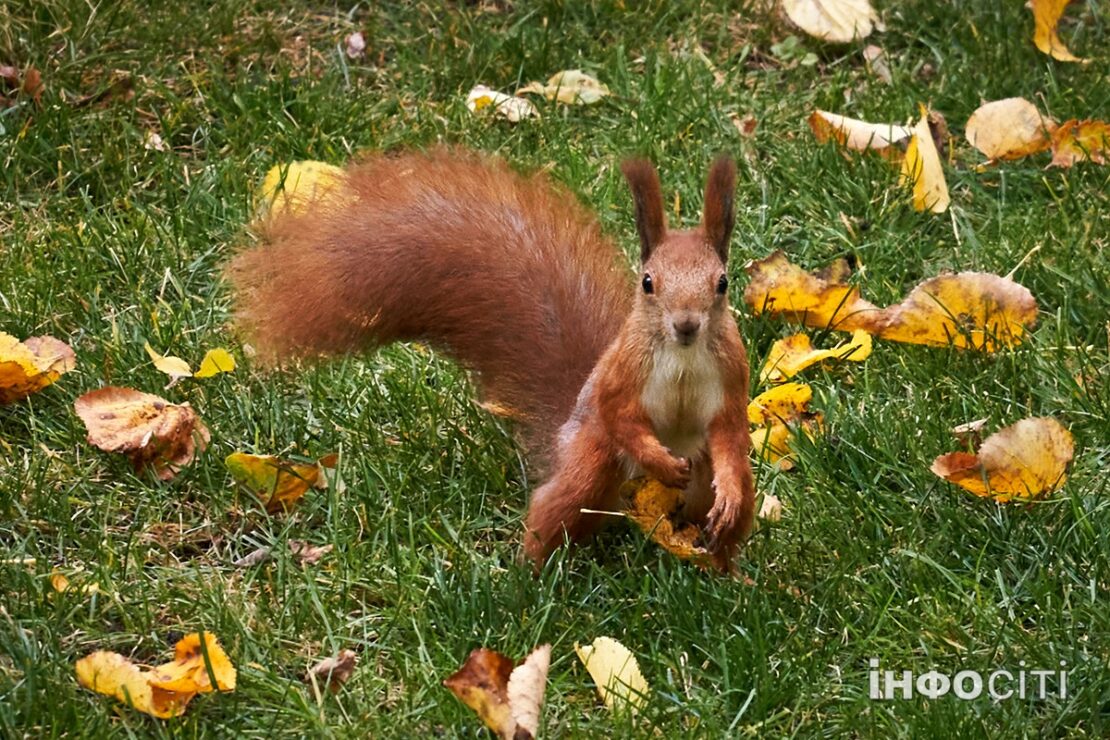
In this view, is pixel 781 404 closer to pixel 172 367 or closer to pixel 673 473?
pixel 673 473

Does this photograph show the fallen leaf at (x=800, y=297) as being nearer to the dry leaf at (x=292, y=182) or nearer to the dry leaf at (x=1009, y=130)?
the dry leaf at (x=1009, y=130)

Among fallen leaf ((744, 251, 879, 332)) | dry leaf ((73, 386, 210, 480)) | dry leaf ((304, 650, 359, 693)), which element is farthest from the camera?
fallen leaf ((744, 251, 879, 332))

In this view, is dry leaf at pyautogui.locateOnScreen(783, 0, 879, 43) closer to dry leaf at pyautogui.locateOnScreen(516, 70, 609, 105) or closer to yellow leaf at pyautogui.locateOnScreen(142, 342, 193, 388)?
dry leaf at pyautogui.locateOnScreen(516, 70, 609, 105)

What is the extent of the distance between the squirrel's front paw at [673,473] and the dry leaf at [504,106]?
56.3 inches

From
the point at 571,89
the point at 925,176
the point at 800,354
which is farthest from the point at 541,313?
the point at 571,89

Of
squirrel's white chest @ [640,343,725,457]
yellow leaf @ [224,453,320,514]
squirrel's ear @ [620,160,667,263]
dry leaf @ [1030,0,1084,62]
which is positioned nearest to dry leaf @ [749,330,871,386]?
squirrel's white chest @ [640,343,725,457]

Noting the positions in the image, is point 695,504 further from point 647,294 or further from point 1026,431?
point 1026,431

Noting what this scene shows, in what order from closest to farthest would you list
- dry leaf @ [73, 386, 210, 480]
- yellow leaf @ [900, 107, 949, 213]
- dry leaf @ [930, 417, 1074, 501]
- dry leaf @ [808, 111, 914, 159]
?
dry leaf @ [930, 417, 1074, 501], dry leaf @ [73, 386, 210, 480], yellow leaf @ [900, 107, 949, 213], dry leaf @ [808, 111, 914, 159]

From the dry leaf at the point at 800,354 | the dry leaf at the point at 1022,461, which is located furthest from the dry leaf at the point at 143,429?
the dry leaf at the point at 1022,461

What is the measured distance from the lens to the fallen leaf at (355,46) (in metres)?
3.59

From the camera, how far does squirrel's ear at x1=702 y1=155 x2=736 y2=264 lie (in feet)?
6.84

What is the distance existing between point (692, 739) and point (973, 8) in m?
2.24

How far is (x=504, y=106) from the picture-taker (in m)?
3.42

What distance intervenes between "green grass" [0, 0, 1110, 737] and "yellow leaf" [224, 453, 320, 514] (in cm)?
3
